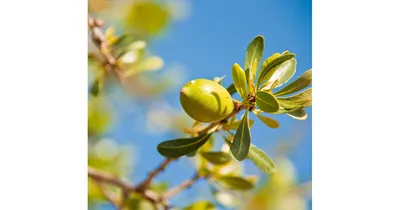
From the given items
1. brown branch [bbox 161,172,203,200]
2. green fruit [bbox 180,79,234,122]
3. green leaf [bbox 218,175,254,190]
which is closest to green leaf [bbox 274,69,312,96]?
green fruit [bbox 180,79,234,122]

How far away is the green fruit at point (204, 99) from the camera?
85cm

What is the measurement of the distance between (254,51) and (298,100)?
0.37 feet

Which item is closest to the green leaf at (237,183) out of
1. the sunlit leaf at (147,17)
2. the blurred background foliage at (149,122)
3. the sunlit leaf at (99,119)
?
the blurred background foliage at (149,122)

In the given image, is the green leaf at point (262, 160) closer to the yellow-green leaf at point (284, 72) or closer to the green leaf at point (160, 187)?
the yellow-green leaf at point (284, 72)

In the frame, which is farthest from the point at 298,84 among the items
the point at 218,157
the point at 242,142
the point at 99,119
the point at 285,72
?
the point at 99,119

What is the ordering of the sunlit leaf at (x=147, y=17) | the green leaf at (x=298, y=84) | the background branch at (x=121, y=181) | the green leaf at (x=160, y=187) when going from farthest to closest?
the sunlit leaf at (x=147, y=17) < the green leaf at (x=160, y=187) < the background branch at (x=121, y=181) < the green leaf at (x=298, y=84)

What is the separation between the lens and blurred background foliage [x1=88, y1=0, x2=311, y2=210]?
4.26 feet

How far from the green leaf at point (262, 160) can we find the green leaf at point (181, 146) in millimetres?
85

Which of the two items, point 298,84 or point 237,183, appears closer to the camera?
point 298,84

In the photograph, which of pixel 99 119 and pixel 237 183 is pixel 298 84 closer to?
pixel 237 183

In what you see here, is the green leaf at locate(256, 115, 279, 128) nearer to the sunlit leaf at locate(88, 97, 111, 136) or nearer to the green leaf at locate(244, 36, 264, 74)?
the green leaf at locate(244, 36, 264, 74)

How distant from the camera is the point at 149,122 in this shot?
156cm
